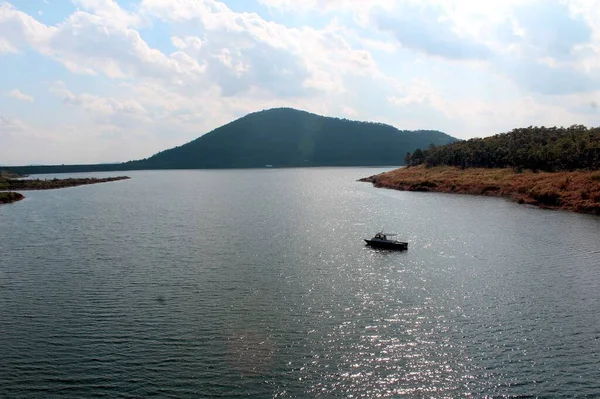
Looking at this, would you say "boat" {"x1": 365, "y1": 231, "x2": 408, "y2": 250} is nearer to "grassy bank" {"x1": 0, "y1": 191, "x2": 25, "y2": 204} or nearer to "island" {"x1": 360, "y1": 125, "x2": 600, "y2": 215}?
"island" {"x1": 360, "y1": 125, "x2": 600, "y2": 215}

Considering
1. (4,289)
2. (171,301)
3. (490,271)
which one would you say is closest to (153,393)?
(171,301)

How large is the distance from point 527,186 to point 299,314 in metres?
118

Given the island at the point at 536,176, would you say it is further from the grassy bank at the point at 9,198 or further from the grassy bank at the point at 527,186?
the grassy bank at the point at 9,198

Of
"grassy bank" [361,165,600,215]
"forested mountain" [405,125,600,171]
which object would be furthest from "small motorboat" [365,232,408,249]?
"forested mountain" [405,125,600,171]

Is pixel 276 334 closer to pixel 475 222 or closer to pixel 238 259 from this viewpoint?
pixel 238 259

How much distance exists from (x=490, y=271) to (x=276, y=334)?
33.3m

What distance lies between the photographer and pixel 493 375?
3206cm

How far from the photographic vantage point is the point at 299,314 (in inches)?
1704

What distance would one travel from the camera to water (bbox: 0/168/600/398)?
3161 centimetres

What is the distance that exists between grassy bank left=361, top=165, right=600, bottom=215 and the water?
95.5ft

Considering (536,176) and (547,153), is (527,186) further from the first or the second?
(547,153)

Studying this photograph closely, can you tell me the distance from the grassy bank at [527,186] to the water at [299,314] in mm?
29115

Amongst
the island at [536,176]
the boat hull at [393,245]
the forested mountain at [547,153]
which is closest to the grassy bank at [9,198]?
the boat hull at [393,245]

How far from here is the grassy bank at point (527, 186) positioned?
114 m
